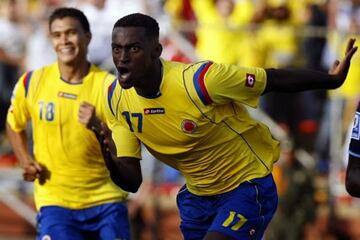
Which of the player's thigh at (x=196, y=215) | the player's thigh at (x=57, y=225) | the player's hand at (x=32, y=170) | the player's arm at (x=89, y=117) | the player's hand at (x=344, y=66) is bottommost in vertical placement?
the player's thigh at (x=57, y=225)

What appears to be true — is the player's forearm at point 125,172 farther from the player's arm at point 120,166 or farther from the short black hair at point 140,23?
the short black hair at point 140,23

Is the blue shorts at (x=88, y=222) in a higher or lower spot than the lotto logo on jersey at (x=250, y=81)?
lower

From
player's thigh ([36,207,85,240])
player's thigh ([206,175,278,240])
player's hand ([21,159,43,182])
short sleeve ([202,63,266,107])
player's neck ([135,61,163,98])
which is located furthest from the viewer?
player's hand ([21,159,43,182])

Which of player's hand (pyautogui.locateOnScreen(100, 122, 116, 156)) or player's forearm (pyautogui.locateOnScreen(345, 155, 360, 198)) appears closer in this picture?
player's forearm (pyautogui.locateOnScreen(345, 155, 360, 198))

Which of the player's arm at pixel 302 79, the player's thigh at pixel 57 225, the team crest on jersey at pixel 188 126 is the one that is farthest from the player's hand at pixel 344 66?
the player's thigh at pixel 57 225

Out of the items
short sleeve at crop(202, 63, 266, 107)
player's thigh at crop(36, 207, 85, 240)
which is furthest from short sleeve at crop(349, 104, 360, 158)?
player's thigh at crop(36, 207, 85, 240)

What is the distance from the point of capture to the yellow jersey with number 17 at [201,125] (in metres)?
7.54

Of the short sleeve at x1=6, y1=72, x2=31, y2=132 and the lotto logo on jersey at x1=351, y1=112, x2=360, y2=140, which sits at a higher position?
the lotto logo on jersey at x1=351, y1=112, x2=360, y2=140

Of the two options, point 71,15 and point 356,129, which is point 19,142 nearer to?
point 71,15

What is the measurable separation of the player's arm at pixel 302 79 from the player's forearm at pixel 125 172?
1.07m

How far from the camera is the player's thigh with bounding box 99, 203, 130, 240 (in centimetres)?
911

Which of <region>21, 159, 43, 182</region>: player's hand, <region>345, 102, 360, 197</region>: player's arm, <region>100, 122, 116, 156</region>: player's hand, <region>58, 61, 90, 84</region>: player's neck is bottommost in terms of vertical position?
<region>21, 159, 43, 182</region>: player's hand

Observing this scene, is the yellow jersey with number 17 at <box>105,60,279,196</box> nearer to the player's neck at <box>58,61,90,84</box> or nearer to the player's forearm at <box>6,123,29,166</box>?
the player's neck at <box>58,61,90,84</box>

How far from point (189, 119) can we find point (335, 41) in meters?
6.39
